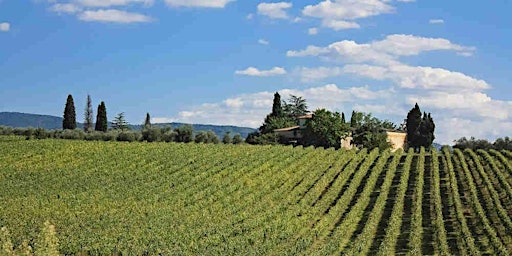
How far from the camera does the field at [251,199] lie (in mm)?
31031

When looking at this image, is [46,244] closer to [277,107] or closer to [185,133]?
[185,133]

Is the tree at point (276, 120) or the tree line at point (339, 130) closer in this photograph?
the tree line at point (339, 130)

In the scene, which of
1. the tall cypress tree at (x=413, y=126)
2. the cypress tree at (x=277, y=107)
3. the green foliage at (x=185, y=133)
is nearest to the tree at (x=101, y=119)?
the green foliage at (x=185, y=133)

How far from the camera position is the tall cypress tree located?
112 meters

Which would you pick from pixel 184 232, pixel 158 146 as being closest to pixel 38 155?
pixel 158 146

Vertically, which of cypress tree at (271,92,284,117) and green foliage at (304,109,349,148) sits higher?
cypress tree at (271,92,284,117)

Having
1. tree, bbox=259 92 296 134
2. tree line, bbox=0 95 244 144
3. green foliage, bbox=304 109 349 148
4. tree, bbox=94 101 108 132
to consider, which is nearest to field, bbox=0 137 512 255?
tree line, bbox=0 95 244 144

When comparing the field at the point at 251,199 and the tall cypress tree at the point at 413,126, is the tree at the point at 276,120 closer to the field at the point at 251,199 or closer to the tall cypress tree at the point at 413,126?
the tall cypress tree at the point at 413,126

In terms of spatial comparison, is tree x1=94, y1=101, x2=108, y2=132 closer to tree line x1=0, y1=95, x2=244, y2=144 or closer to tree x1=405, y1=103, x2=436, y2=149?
tree line x1=0, y1=95, x2=244, y2=144

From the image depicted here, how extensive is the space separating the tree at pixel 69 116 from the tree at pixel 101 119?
4.01 meters

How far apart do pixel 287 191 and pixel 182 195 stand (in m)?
7.36

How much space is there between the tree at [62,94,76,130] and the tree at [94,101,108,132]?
4014 mm

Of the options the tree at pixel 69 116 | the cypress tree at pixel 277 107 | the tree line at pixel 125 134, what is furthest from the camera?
the cypress tree at pixel 277 107

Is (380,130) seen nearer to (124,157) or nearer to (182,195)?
(124,157)
